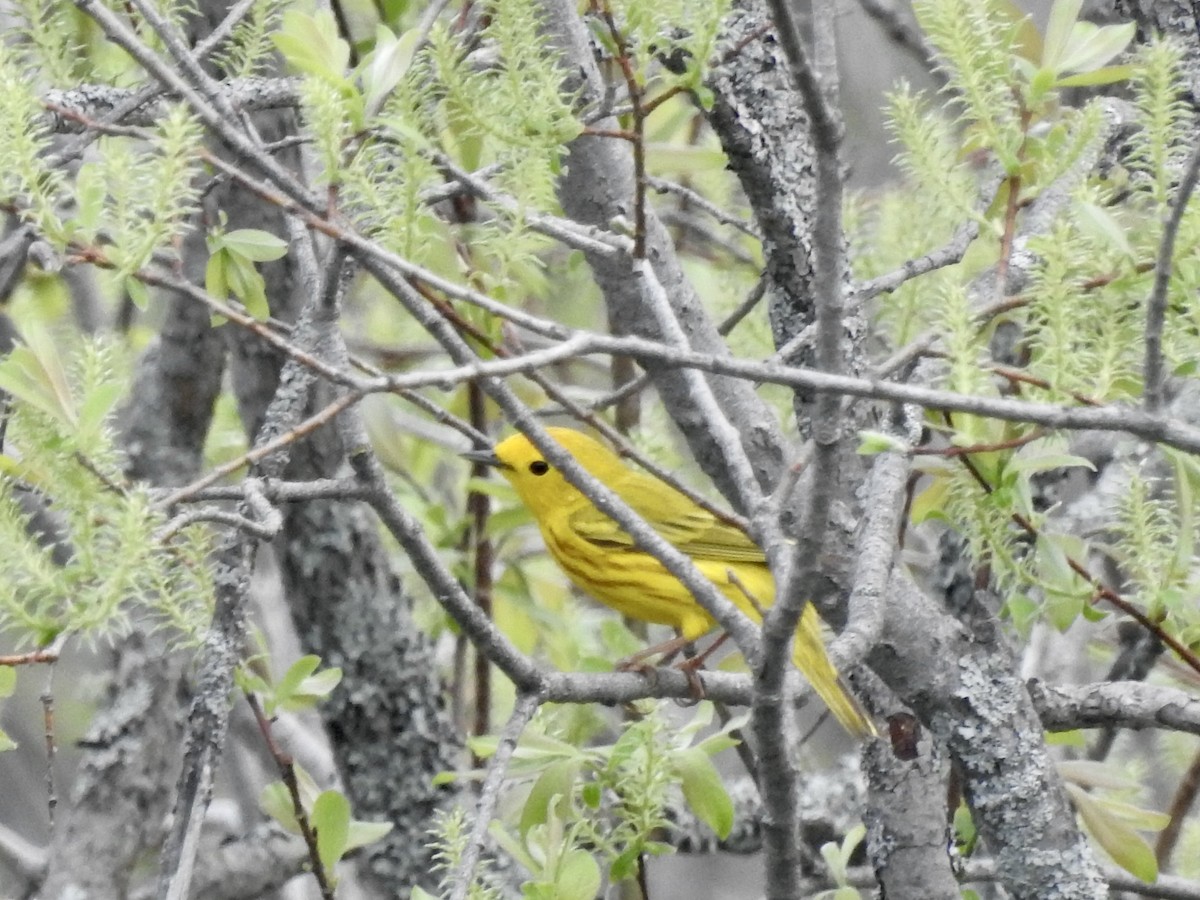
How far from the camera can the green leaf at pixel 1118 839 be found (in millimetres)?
2428

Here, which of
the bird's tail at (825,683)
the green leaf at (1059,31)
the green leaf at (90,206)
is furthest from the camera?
the bird's tail at (825,683)

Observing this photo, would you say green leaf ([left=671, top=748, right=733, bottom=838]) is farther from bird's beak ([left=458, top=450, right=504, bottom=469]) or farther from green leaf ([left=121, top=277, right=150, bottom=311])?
bird's beak ([left=458, top=450, right=504, bottom=469])

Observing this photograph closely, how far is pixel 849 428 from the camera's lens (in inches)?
96.3

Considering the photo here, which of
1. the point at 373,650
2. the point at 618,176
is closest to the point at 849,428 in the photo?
the point at 618,176

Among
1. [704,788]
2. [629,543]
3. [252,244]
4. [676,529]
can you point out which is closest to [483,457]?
[629,543]

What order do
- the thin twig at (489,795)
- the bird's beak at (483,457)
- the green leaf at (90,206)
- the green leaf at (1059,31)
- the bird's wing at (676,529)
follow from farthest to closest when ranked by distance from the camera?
the bird's wing at (676,529) < the bird's beak at (483,457) < the green leaf at (1059,31) < the thin twig at (489,795) < the green leaf at (90,206)

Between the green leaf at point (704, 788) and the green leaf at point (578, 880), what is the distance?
231 mm

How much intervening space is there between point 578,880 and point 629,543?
153 cm

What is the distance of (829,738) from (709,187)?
2729mm

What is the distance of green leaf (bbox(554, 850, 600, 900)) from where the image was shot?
2.01 meters

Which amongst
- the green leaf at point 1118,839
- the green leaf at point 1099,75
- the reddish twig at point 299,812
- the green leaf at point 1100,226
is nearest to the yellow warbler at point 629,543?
the green leaf at point 1118,839

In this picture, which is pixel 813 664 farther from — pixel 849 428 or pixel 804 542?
pixel 804 542

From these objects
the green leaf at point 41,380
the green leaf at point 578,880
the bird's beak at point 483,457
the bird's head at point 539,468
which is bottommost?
the green leaf at point 578,880

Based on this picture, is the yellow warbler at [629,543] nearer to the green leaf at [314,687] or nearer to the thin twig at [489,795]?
the green leaf at [314,687]
